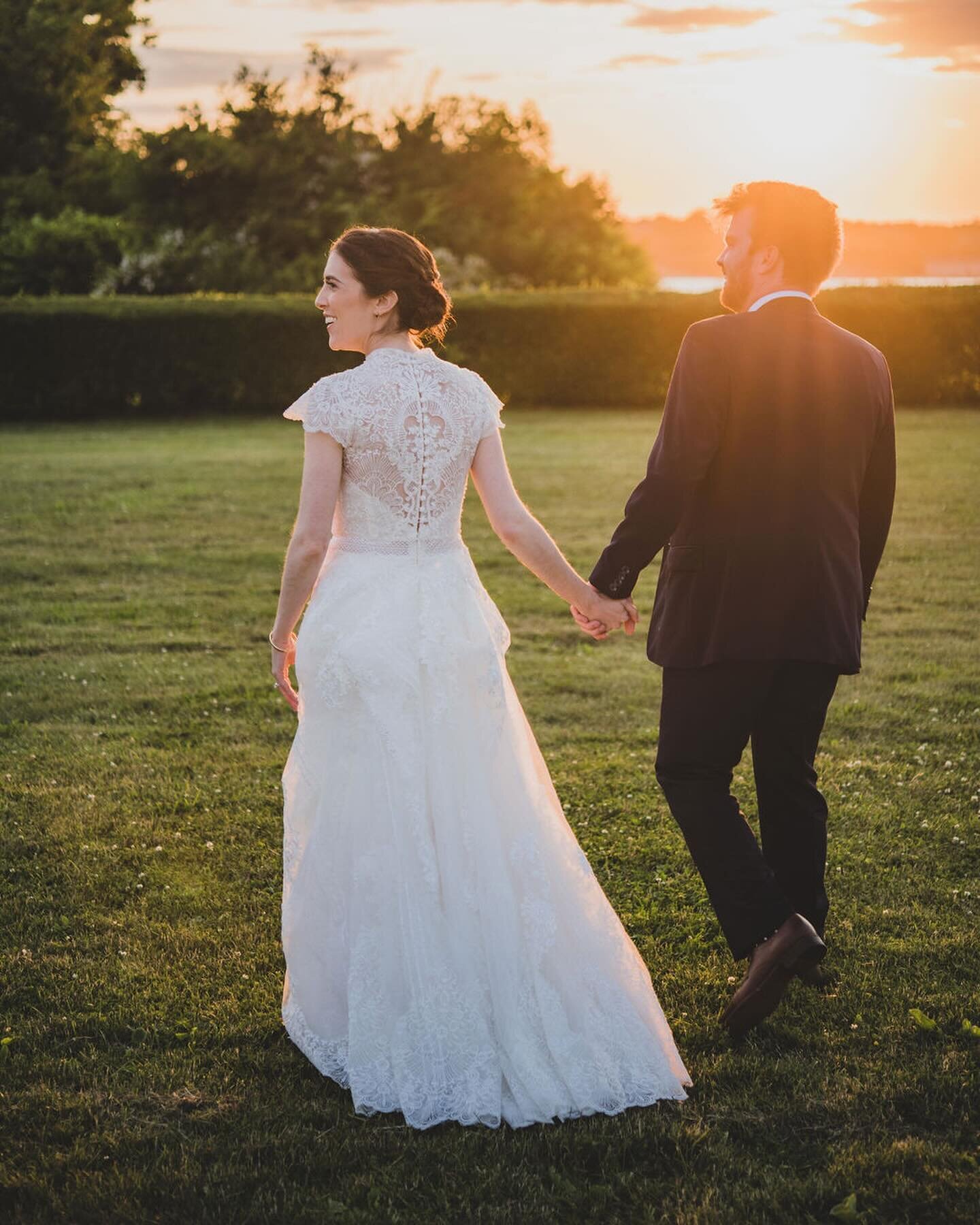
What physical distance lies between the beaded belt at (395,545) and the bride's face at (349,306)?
0.54 m

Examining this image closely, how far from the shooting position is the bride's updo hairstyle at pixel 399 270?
353 centimetres

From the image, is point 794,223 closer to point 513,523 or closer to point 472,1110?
point 513,523

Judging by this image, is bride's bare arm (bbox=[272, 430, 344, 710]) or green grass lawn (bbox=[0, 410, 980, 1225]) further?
bride's bare arm (bbox=[272, 430, 344, 710])

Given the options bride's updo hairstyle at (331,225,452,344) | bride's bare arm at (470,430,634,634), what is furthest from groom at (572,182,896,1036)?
bride's updo hairstyle at (331,225,452,344)

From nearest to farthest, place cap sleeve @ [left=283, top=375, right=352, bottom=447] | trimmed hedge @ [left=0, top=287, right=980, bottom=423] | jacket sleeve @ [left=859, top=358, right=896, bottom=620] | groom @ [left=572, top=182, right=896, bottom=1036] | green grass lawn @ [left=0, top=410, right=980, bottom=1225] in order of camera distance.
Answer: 1. green grass lawn @ [left=0, top=410, right=980, bottom=1225]
2. cap sleeve @ [left=283, top=375, right=352, bottom=447]
3. groom @ [left=572, top=182, right=896, bottom=1036]
4. jacket sleeve @ [left=859, top=358, right=896, bottom=620]
5. trimmed hedge @ [left=0, top=287, right=980, bottom=423]

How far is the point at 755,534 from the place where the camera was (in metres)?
3.56

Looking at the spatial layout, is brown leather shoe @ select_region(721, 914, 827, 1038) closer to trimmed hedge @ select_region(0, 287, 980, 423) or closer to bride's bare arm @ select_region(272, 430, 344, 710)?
bride's bare arm @ select_region(272, 430, 344, 710)

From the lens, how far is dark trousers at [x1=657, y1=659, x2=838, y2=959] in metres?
3.66

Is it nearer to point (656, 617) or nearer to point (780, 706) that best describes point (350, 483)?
point (656, 617)

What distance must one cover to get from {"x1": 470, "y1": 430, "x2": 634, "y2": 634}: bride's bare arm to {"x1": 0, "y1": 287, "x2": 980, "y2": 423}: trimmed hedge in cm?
1784

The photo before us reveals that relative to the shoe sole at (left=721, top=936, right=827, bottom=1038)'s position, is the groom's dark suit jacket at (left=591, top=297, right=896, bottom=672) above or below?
above

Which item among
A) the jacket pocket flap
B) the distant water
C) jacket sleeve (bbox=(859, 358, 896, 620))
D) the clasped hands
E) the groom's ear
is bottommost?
the clasped hands

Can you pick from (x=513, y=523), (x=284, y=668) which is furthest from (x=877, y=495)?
(x=284, y=668)

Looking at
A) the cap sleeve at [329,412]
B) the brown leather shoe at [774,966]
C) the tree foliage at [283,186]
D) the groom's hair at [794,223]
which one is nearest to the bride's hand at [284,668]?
the cap sleeve at [329,412]
